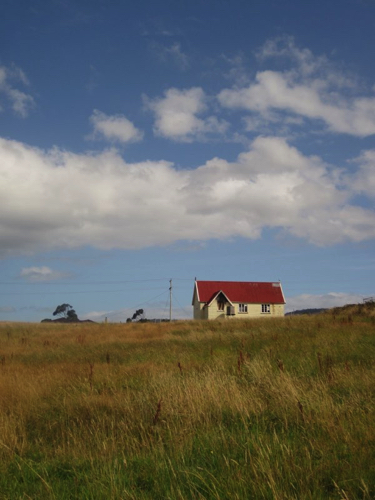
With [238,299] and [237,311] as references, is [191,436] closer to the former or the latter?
[237,311]

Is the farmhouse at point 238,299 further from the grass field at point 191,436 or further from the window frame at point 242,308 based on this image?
the grass field at point 191,436

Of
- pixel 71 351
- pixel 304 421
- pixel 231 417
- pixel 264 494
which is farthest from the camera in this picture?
pixel 71 351

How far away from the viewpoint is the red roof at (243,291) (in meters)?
53.2

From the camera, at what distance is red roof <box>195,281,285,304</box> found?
53.2m

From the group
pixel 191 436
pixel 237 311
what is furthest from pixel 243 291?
pixel 191 436

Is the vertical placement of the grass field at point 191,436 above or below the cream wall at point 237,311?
below

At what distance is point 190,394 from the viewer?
662cm

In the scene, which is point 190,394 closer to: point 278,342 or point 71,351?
point 278,342

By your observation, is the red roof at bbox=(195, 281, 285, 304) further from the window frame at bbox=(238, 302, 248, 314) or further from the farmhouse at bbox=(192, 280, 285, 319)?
the window frame at bbox=(238, 302, 248, 314)

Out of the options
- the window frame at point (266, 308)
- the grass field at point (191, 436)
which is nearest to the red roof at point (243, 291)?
the window frame at point (266, 308)

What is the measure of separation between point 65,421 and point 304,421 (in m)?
3.63

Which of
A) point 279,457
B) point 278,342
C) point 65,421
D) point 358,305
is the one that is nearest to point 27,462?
point 65,421

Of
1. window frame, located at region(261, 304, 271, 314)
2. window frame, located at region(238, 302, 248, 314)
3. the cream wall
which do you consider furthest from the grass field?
window frame, located at region(261, 304, 271, 314)

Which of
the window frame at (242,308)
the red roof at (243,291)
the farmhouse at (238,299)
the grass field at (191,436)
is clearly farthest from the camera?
the red roof at (243,291)
